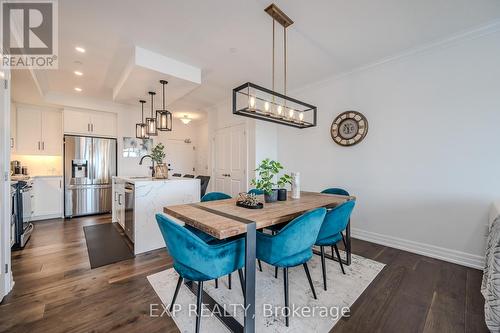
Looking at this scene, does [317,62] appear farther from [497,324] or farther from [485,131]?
[497,324]

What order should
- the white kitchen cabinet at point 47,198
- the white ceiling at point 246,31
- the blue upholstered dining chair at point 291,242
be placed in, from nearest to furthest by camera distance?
the blue upholstered dining chair at point 291,242 < the white ceiling at point 246,31 < the white kitchen cabinet at point 47,198

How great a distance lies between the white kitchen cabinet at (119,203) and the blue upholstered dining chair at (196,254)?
2581 mm

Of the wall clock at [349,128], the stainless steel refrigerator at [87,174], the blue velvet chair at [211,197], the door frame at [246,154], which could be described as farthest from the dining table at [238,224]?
the stainless steel refrigerator at [87,174]

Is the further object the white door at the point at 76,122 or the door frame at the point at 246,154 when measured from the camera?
the white door at the point at 76,122

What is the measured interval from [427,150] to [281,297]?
2.69m

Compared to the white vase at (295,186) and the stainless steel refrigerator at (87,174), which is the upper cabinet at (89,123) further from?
the white vase at (295,186)

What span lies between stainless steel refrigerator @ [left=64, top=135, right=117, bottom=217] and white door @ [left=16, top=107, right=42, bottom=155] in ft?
2.19

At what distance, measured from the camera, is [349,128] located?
349cm

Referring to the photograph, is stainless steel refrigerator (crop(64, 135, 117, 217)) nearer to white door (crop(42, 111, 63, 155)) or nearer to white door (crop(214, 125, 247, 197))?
white door (crop(42, 111, 63, 155))

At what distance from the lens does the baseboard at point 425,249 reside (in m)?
2.45

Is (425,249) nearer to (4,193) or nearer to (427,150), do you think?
(427,150)

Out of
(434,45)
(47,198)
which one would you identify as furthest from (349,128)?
(47,198)

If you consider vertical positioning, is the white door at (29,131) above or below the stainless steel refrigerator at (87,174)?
above

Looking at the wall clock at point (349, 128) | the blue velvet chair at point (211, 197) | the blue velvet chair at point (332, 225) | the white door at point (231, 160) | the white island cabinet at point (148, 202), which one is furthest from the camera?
the white door at point (231, 160)
